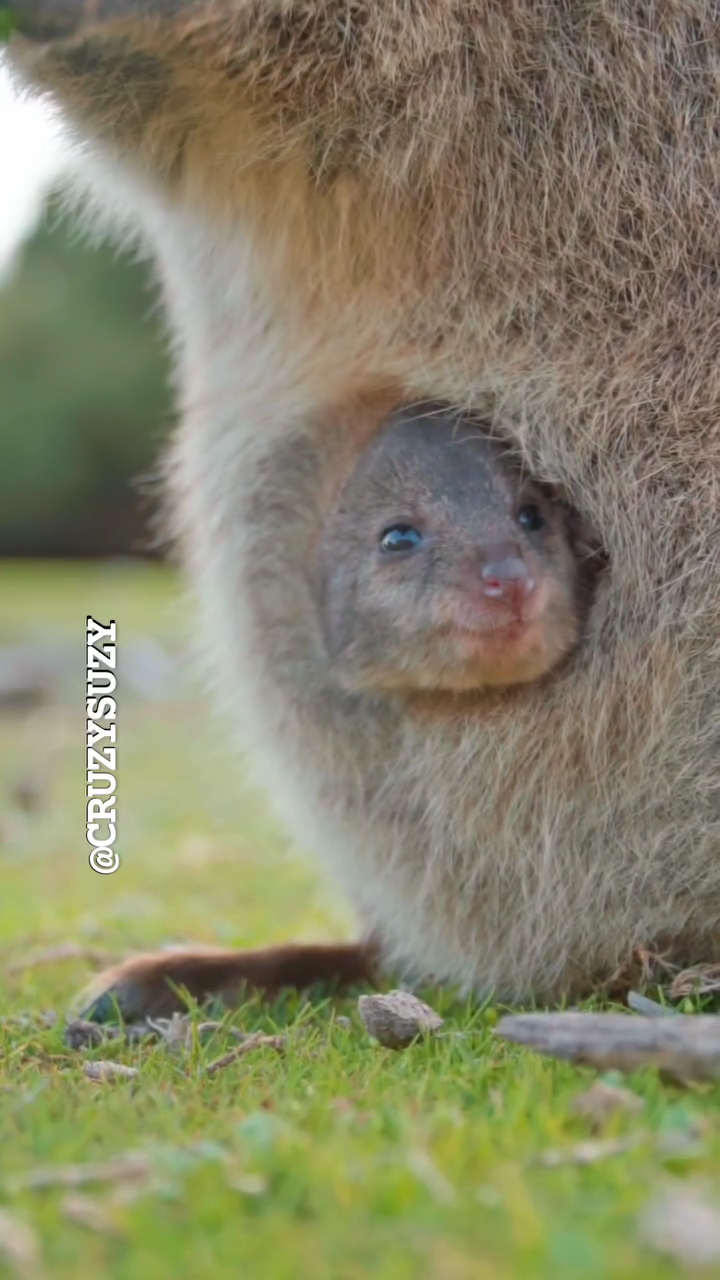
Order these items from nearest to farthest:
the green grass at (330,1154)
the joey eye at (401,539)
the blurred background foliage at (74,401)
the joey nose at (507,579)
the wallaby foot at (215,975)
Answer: the green grass at (330,1154), the joey nose at (507,579), the joey eye at (401,539), the wallaby foot at (215,975), the blurred background foliage at (74,401)

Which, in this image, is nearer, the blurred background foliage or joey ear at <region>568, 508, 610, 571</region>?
joey ear at <region>568, 508, 610, 571</region>

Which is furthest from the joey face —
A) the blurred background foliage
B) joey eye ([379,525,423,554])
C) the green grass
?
the blurred background foliage

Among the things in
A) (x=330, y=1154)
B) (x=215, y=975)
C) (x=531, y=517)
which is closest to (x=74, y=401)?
(x=215, y=975)

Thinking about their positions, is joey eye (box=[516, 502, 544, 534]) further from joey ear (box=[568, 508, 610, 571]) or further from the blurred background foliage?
the blurred background foliage

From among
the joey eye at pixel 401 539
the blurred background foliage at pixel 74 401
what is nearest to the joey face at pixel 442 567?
the joey eye at pixel 401 539

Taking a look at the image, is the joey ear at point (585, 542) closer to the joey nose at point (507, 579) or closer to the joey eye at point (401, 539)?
the joey nose at point (507, 579)

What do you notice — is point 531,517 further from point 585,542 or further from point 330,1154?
point 330,1154

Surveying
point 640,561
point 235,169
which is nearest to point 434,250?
point 235,169
